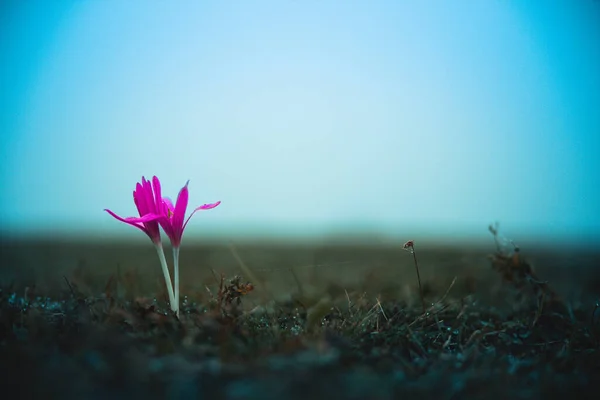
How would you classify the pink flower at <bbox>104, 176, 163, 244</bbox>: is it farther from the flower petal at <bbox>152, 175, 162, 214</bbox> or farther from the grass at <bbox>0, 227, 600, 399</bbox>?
the grass at <bbox>0, 227, 600, 399</bbox>

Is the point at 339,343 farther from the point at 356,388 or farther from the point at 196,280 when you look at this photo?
the point at 196,280

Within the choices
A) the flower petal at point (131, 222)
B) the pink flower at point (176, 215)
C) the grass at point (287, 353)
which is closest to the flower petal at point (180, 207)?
the pink flower at point (176, 215)

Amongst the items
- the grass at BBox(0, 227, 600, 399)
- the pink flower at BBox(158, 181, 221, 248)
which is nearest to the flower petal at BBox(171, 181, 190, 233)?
the pink flower at BBox(158, 181, 221, 248)

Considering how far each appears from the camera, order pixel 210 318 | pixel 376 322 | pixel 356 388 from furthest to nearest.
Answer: pixel 376 322, pixel 210 318, pixel 356 388

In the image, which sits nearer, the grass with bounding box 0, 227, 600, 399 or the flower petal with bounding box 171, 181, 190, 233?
the grass with bounding box 0, 227, 600, 399

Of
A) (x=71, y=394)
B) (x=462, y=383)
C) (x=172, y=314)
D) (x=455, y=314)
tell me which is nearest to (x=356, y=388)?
(x=462, y=383)

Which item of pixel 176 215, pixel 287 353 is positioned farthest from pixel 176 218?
pixel 287 353
